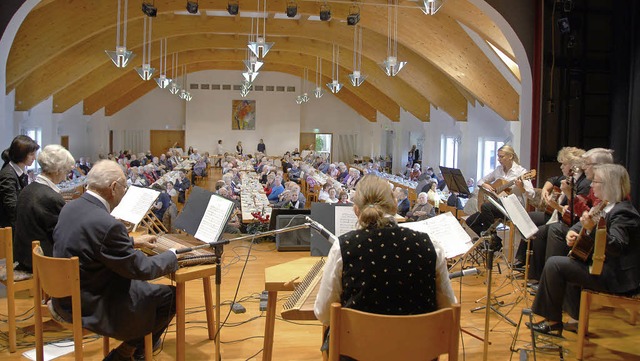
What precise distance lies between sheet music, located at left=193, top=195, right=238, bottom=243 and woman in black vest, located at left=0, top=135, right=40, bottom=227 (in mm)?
1836

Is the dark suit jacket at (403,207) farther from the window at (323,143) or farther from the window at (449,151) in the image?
the window at (323,143)

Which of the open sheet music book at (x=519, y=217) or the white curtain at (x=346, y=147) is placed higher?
the white curtain at (x=346, y=147)

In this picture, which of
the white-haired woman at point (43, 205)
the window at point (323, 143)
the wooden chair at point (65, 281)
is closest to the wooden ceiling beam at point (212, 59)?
the window at point (323, 143)

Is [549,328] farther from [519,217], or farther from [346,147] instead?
[346,147]

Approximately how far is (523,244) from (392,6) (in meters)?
6.71

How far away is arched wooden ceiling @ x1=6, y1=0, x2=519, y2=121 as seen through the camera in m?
11.9

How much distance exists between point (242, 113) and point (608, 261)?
28.4 meters

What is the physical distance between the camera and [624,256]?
4285mm

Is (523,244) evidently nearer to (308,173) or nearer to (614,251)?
(614,251)

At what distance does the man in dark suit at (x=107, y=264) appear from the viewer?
3264 millimetres

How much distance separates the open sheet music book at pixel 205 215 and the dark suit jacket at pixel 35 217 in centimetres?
91

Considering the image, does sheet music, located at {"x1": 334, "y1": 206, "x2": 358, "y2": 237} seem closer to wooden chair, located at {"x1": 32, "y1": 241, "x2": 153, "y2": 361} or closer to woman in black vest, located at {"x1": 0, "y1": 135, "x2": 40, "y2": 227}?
wooden chair, located at {"x1": 32, "y1": 241, "x2": 153, "y2": 361}

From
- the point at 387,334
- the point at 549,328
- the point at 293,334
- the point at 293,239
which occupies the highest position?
the point at 387,334

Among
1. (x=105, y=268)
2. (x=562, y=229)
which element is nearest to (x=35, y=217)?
(x=105, y=268)
